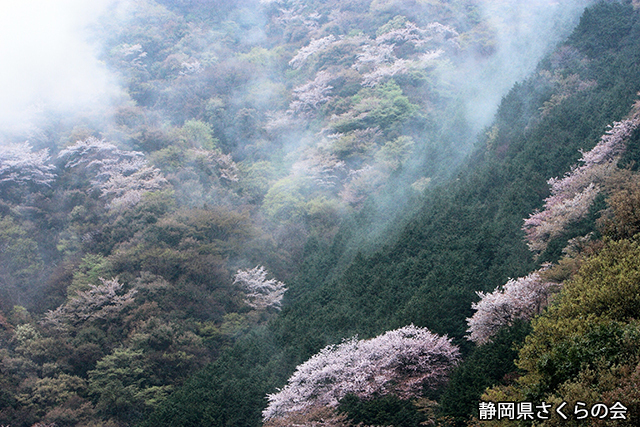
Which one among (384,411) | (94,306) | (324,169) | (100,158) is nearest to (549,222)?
(384,411)

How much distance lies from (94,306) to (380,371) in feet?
57.2

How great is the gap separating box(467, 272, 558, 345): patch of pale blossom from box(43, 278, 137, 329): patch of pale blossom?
720 inches

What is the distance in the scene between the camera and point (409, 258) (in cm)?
2606

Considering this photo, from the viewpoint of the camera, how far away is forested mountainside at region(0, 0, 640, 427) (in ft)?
54.4

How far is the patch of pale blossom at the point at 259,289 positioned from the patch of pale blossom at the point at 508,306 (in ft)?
51.4

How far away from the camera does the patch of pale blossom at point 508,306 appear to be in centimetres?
1778

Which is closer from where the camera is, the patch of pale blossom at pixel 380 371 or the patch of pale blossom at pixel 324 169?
the patch of pale blossom at pixel 380 371

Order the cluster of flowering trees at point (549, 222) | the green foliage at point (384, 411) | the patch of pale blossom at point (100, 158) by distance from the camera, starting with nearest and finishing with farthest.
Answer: the green foliage at point (384, 411) → the cluster of flowering trees at point (549, 222) → the patch of pale blossom at point (100, 158)

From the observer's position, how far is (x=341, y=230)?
36406mm

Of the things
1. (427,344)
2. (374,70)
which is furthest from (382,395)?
(374,70)

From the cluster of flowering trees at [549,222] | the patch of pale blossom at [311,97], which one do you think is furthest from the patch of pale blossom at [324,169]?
the cluster of flowering trees at [549,222]

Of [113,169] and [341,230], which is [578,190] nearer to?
[341,230]

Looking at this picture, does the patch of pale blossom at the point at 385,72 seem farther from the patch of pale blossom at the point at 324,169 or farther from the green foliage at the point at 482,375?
the green foliage at the point at 482,375

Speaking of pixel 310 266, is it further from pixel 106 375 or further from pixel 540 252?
pixel 540 252
